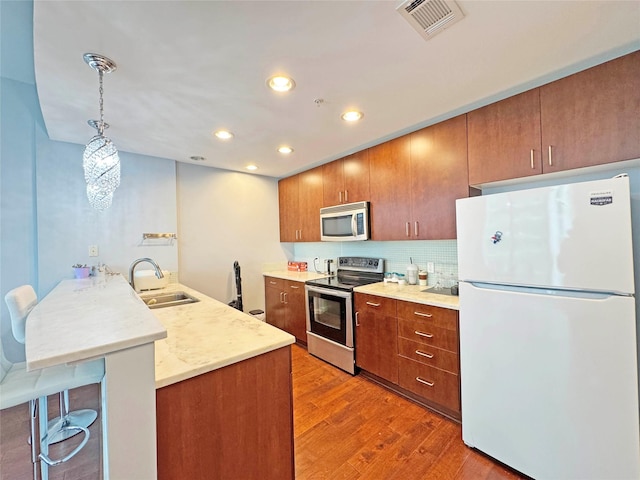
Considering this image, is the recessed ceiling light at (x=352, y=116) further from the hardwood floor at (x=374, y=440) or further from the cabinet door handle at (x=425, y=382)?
the hardwood floor at (x=374, y=440)

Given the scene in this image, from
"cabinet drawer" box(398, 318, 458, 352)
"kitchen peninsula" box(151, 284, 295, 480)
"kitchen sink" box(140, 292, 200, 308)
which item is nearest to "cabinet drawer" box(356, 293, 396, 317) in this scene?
"cabinet drawer" box(398, 318, 458, 352)

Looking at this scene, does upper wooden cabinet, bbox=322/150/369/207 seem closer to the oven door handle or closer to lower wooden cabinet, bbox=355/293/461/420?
the oven door handle

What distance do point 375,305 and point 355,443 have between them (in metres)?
1.04

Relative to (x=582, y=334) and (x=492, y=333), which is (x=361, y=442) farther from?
(x=582, y=334)

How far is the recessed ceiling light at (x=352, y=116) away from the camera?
2.05m

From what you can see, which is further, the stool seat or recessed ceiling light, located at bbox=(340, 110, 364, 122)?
recessed ceiling light, located at bbox=(340, 110, 364, 122)

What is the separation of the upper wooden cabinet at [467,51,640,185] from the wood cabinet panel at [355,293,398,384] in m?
1.29

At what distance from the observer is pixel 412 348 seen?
7.06 ft

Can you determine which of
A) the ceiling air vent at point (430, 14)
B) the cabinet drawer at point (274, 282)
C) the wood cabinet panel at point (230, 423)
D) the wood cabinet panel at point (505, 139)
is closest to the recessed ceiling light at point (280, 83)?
the ceiling air vent at point (430, 14)

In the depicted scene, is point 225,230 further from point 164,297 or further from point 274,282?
point 164,297

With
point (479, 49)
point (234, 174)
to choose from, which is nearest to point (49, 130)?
point (234, 174)

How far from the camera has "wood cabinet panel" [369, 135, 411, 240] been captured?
2.46m

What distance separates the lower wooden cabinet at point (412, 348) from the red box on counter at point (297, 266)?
1.63 meters

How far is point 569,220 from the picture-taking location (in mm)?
1325
